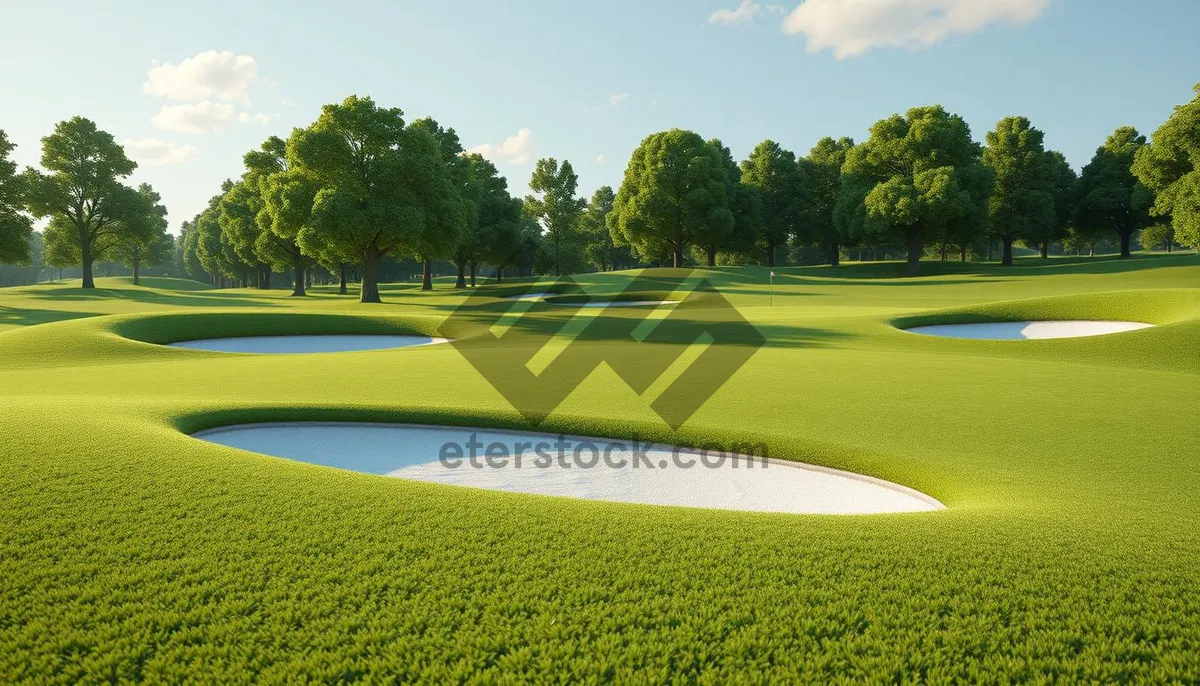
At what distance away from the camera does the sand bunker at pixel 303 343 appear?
2488cm

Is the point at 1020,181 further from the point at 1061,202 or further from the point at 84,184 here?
the point at 84,184

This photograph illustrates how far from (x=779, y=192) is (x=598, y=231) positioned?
98.1 ft

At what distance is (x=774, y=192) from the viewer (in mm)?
72938

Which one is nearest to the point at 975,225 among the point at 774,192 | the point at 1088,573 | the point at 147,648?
the point at 774,192

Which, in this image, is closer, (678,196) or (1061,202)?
(678,196)

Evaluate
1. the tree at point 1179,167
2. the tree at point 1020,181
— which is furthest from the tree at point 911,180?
the tree at point 1179,167

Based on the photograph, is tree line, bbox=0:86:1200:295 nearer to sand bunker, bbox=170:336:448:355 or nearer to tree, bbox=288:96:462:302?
tree, bbox=288:96:462:302

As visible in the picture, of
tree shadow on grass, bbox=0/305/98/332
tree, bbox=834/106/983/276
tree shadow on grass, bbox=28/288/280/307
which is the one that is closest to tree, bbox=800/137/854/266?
tree, bbox=834/106/983/276

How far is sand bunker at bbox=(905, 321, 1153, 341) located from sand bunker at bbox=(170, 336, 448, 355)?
63.3 ft

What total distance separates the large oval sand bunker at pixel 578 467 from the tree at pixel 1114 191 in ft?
233

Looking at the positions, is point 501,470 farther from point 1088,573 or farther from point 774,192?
point 774,192

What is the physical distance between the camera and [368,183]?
133 ft

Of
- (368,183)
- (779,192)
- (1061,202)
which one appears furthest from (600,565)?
(1061,202)

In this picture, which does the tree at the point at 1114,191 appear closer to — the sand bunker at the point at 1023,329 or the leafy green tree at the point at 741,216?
the leafy green tree at the point at 741,216
